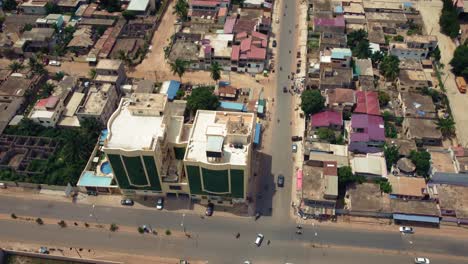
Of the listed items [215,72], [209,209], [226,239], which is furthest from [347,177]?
[215,72]

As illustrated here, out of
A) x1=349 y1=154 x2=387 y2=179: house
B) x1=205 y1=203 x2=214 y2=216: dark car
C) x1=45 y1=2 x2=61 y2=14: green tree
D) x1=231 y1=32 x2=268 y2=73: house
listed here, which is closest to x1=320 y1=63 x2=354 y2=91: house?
x1=231 y1=32 x2=268 y2=73: house

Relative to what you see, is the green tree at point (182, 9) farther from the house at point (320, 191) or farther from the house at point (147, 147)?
the house at point (320, 191)

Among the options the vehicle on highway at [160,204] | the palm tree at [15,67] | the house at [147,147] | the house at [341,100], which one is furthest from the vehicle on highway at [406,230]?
the palm tree at [15,67]

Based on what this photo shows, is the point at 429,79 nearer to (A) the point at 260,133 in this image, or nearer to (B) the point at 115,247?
(A) the point at 260,133

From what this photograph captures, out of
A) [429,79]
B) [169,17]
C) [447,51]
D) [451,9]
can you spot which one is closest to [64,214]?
[169,17]

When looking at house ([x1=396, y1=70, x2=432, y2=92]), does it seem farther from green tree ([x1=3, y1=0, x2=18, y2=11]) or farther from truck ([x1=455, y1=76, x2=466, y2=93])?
Answer: green tree ([x1=3, y1=0, x2=18, y2=11])

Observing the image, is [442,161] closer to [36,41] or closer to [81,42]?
[81,42]
